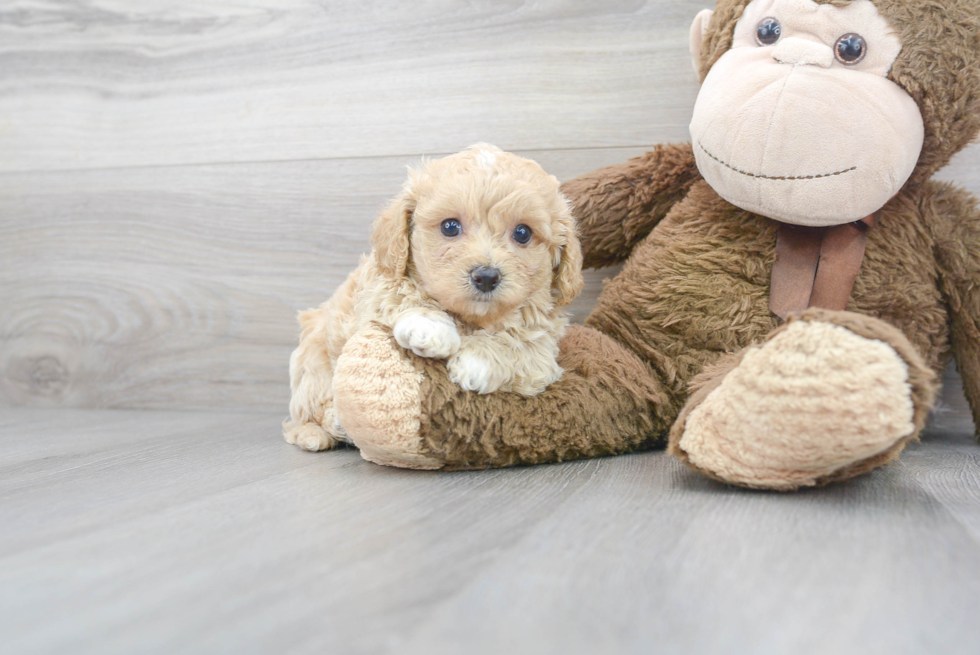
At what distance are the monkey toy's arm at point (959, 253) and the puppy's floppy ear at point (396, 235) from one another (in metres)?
0.77

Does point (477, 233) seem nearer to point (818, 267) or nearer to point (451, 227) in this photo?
point (451, 227)

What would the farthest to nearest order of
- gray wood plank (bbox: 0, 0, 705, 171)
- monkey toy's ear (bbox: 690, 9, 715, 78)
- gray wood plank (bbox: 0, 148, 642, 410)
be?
1. gray wood plank (bbox: 0, 148, 642, 410)
2. gray wood plank (bbox: 0, 0, 705, 171)
3. monkey toy's ear (bbox: 690, 9, 715, 78)

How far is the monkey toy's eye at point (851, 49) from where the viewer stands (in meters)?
0.97

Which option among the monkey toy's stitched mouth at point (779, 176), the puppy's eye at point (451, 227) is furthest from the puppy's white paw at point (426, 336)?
the monkey toy's stitched mouth at point (779, 176)

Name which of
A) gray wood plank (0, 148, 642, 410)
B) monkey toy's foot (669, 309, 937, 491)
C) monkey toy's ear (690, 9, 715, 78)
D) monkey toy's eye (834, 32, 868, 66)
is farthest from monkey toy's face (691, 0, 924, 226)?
gray wood plank (0, 148, 642, 410)

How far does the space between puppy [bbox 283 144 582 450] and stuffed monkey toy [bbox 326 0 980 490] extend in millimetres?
36

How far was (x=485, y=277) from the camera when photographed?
3.02ft

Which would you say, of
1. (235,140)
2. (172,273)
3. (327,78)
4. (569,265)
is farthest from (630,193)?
(172,273)

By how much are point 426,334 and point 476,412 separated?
0.12 metres

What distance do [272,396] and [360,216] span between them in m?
0.44

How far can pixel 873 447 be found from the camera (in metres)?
0.77

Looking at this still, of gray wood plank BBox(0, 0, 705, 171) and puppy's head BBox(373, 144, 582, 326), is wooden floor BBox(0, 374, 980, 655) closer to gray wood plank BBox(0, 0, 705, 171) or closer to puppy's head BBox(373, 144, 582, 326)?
puppy's head BBox(373, 144, 582, 326)

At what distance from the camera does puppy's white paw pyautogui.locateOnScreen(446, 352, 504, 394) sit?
3.14ft

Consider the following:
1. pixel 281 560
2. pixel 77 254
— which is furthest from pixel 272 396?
pixel 281 560
